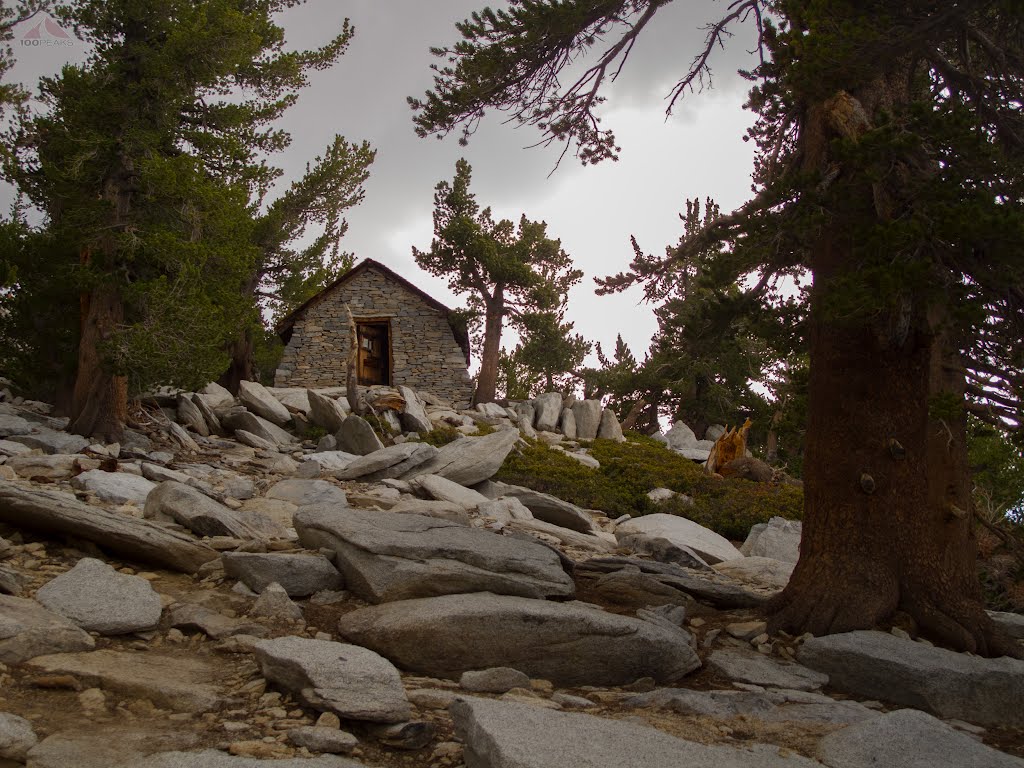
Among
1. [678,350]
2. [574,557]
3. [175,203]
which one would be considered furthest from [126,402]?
[678,350]

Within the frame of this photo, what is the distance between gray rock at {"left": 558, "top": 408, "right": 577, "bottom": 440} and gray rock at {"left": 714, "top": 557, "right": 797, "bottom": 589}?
13027mm

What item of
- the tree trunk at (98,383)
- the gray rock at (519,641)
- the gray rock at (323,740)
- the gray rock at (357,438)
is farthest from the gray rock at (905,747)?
the gray rock at (357,438)

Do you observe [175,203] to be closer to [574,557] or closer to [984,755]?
[574,557]

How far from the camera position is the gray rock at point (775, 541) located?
1266 centimetres

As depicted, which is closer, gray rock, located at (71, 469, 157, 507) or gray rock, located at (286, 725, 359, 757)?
gray rock, located at (286, 725, 359, 757)

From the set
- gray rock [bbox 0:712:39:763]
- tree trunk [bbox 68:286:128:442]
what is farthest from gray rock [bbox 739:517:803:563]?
tree trunk [bbox 68:286:128:442]

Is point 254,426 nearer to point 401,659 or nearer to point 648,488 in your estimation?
point 648,488

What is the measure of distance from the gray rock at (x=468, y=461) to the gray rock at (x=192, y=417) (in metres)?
5.74

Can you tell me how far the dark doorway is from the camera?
90.4ft

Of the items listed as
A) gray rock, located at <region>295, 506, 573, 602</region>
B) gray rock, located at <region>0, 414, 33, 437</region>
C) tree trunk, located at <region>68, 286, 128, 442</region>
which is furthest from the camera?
tree trunk, located at <region>68, 286, 128, 442</region>

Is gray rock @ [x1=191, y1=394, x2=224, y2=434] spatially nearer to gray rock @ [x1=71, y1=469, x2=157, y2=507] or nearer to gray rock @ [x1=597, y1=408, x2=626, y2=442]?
gray rock @ [x1=71, y1=469, x2=157, y2=507]

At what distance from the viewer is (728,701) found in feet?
17.1

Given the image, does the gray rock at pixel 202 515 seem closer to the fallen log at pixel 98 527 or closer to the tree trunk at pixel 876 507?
the fallen log at pixel 98 527

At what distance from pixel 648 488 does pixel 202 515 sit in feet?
35.5
